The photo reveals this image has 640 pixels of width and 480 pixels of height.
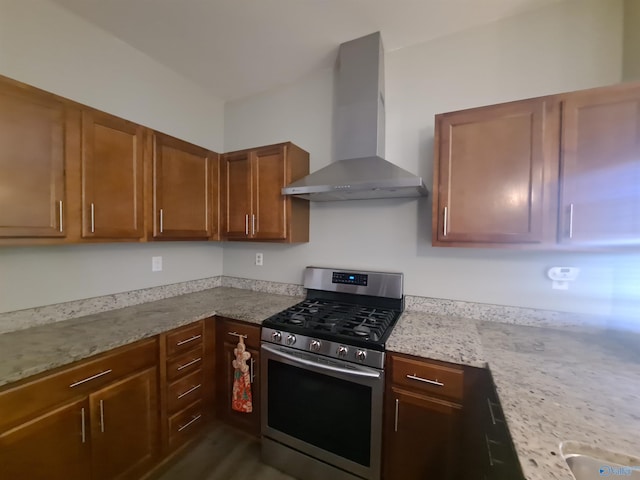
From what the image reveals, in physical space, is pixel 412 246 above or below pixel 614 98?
below

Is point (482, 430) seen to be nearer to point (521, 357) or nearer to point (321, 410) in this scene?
point (521, 357)

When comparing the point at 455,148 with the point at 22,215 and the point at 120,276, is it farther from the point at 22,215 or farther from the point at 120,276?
the point at 120,276

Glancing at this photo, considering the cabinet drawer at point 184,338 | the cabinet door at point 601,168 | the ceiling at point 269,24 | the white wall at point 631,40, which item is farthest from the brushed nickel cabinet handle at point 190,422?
the white wall at point 631,40

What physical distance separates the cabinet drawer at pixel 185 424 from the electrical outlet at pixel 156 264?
3.58 feet

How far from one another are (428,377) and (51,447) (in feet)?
5.79

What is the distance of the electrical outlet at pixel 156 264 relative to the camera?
2173mm

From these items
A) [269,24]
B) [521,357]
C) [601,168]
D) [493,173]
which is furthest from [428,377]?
[269,24]

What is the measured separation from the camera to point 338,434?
4.88 feet

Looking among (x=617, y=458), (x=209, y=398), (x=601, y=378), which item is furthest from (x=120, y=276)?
(x=601, y=378)

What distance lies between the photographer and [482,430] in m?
1.17

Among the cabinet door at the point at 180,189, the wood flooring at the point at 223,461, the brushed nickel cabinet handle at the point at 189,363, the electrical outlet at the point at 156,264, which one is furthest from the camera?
the electrical outlet at the point at 156,264

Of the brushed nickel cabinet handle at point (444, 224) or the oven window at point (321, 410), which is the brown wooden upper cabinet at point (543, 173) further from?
the oven window at point (321, 410)

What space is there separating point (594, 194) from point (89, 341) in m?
2.60

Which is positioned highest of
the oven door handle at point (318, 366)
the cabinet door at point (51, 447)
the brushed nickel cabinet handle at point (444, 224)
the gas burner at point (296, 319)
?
the brushed nickel cabinet handle at point (444, 224)
